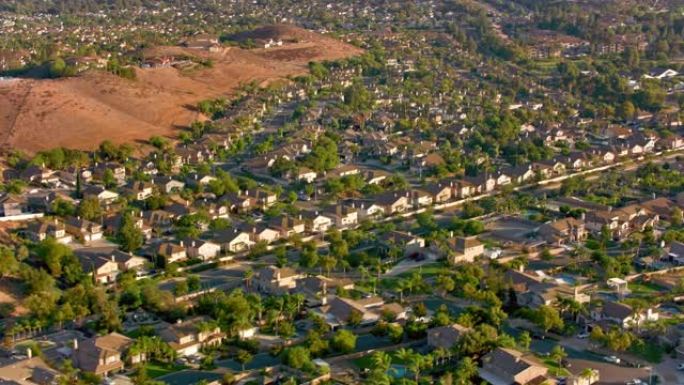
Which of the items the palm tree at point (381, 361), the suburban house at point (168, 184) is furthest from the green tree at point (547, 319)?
the suburban house at point (168, 184)

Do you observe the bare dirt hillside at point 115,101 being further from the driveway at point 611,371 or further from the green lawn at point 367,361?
the driveway at point 611,371

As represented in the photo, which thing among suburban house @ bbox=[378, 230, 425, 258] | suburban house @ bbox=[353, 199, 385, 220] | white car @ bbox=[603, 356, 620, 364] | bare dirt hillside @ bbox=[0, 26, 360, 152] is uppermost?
white car @ bbox=[603, 356, 620, 364]

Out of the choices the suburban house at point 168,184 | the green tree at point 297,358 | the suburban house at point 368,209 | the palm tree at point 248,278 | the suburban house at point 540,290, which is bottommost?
the suburban house at point 168,184

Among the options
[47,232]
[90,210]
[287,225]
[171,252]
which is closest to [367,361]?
[171,252]

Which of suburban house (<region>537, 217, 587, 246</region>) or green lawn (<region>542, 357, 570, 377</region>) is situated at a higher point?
green lawn (<region>542, 357, 570, 377</region>)

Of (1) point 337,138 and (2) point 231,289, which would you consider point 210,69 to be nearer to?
(1) point 337,138

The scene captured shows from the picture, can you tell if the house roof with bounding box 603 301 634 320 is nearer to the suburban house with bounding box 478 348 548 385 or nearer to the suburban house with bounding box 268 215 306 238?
the suburban house with bounding box 478 348 548 385

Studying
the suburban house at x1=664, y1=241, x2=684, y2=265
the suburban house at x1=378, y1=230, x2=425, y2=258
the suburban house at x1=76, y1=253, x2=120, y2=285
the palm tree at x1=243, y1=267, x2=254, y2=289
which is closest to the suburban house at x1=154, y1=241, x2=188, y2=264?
the suburban house at x1=76, y1=253, x2=120, y2=285
